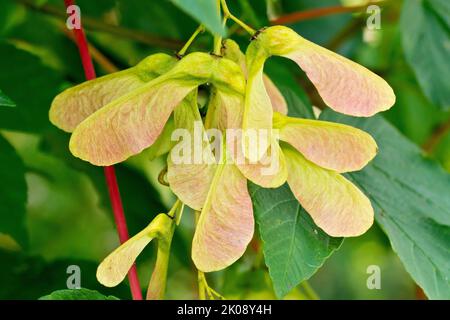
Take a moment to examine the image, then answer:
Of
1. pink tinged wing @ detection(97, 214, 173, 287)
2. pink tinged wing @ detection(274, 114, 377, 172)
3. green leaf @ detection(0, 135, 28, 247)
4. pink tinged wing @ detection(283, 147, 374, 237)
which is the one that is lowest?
pink tinged wing @ detection(97, 214, 173, 287)

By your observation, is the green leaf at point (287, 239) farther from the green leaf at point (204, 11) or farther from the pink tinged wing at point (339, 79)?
the green leaf at point (204, 11)

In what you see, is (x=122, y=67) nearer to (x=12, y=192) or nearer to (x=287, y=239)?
(x=12, y=192)

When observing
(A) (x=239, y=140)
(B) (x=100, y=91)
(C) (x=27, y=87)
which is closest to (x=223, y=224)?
(A) (x=239, y=140)

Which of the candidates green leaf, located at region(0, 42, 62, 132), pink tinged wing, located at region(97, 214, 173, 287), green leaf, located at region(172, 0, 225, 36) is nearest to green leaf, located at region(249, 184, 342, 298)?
pink tinged wing, located at region(97, 214, 173, 287)

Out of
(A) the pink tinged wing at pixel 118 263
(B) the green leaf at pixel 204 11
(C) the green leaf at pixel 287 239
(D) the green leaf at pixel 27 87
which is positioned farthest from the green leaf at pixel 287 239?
(D) the green leaf at pixel 27 87

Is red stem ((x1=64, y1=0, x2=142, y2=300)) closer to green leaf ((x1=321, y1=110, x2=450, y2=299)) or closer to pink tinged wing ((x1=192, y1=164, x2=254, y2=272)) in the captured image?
pink tinged wing ((x1=192, y1=164, x2=254, y2=272))

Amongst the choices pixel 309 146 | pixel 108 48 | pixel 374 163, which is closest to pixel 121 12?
pixel 108 48
